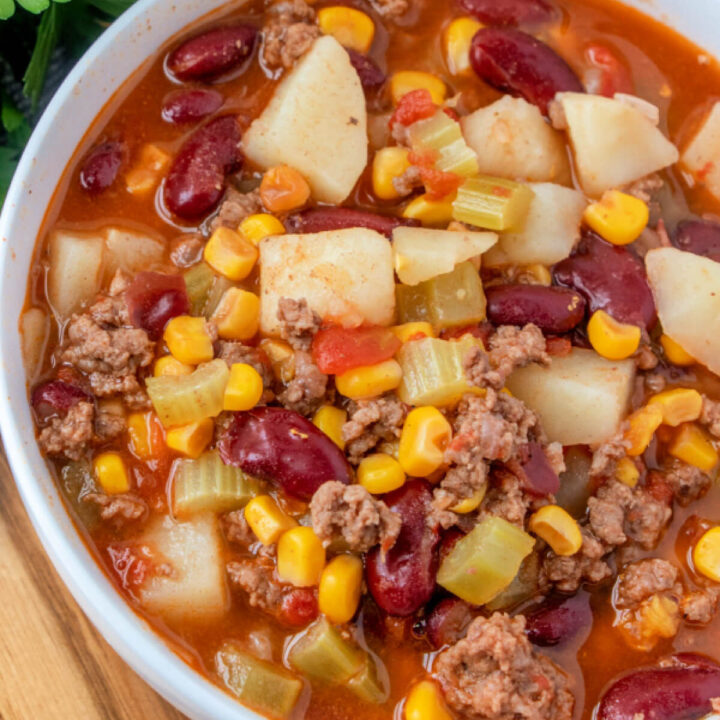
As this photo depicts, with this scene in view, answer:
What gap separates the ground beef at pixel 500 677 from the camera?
10.8ft

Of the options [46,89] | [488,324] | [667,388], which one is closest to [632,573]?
[667,388]

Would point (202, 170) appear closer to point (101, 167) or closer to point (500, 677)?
point (101, 167)

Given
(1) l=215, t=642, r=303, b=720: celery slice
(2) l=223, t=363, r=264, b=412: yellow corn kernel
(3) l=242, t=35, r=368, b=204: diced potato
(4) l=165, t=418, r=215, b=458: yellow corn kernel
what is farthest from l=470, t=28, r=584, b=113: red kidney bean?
(1) l=215, t=642, r=303, b=720: celery slice

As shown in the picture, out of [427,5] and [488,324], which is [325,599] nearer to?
[488,324]

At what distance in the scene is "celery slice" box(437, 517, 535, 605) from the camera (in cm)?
334

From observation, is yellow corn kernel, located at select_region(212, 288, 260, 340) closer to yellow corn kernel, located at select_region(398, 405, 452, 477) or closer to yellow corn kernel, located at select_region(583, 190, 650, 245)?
yellow corn kernel, located at select_region(398, 405, 452, 477)

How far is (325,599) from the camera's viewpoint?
11.2ft

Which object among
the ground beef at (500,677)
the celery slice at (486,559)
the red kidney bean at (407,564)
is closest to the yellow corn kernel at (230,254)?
the red kidney bean at (407,564)

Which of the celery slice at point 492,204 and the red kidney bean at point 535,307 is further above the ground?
the celery slice at point 492,204

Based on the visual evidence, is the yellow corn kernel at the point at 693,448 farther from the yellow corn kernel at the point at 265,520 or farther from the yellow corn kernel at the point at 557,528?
the yellow corn kernel at the point at 265,520

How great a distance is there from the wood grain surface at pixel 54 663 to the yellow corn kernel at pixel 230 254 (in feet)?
4.46

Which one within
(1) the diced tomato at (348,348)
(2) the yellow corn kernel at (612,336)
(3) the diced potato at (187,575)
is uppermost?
(2) the yellow corn kernel at (612,336)

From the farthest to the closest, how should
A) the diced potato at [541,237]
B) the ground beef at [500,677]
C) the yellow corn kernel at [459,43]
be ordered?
the yellow corn kernel at [459,43] < the diced potato at [541,237] < the ground beef at [500,677]

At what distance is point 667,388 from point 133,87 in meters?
2.40
